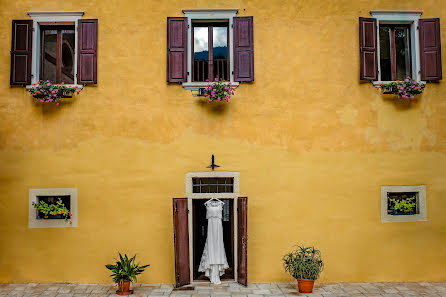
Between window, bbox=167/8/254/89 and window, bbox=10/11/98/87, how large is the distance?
1711 mm

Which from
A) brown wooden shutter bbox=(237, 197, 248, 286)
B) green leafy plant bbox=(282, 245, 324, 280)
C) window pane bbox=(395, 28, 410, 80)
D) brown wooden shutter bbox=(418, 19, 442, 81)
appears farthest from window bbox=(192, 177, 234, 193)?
brown wooden shutter bbox=(418, 19, 442, 81)

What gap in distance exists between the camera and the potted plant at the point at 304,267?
7.25 m

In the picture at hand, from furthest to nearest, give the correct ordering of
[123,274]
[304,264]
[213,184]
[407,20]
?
[407,20] < [213,184] < [304,264] < [123,274]

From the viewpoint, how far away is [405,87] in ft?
26.1

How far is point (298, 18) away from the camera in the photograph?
816cm

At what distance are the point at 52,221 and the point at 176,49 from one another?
4.44 meters

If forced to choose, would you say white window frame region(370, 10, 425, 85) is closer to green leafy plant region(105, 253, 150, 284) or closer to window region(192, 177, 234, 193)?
window region(192, 177, 234, 193)

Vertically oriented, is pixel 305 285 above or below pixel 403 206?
below

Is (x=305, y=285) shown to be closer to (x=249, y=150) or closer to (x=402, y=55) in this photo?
(x=249, y=150)

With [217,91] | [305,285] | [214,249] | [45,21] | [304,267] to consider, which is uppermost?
[45,21]

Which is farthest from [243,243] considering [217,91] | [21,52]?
[21,52]

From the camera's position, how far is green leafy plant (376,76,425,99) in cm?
793

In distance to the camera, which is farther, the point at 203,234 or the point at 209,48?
the point at 203,234

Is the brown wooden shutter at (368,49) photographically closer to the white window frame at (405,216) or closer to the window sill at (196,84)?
the white window frame at (405,216)
